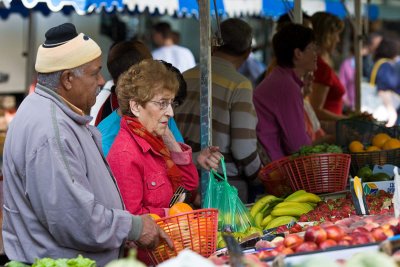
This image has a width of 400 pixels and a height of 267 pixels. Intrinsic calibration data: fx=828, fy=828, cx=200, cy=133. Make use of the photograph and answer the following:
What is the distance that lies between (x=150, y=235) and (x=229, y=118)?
2.23m

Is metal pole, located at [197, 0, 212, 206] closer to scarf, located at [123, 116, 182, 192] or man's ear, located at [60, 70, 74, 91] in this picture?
scarf, located at [123, 116, 182, 192]

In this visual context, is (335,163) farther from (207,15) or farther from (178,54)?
(178,54)

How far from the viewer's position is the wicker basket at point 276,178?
559 centimetres

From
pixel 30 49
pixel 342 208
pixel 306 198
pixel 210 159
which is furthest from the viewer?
pixel 30 49

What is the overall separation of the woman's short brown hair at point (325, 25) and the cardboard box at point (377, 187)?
3128 mm

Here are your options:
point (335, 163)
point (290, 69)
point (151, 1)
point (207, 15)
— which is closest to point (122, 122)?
point (207, 15)

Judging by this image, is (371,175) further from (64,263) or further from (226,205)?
(64,263)

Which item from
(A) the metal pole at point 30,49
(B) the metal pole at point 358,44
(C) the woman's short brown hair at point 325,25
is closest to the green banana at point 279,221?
(C) the woman's short brown hair at point 325,25

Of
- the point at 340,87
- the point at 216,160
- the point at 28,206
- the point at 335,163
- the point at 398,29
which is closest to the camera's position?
the point at 28,206

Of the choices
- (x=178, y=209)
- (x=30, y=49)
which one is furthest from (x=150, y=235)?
(x=30, y=49)

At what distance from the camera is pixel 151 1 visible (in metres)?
Result: 8.41

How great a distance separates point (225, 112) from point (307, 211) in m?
1.00

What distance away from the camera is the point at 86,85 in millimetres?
3590

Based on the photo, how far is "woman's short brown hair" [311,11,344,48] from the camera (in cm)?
827
